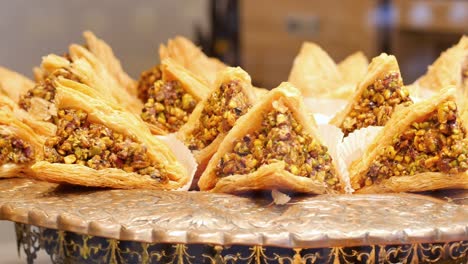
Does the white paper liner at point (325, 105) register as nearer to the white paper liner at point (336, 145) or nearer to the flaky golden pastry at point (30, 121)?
the white paper liner at point (336, 145)

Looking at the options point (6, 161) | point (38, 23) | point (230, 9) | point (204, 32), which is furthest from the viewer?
point (230, 9)

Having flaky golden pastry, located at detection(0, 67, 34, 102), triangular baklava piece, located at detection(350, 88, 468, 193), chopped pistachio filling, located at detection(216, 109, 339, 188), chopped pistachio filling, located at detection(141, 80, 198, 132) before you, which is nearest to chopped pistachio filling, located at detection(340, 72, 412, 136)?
triangular baklava piece, located at detection(350, 88, 468, 193)

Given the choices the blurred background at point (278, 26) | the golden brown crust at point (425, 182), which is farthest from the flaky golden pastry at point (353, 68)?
the blurred background at point (278, 26)

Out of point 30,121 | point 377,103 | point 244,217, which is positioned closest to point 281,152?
A: point 244,217

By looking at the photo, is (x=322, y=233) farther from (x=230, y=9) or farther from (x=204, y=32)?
(x=230, y=9)

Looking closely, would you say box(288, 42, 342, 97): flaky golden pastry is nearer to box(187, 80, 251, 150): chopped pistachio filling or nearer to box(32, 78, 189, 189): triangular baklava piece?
box(187, 80, 251, 150): chopped pistachio filling

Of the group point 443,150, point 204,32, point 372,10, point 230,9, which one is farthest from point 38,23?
point 372,10
